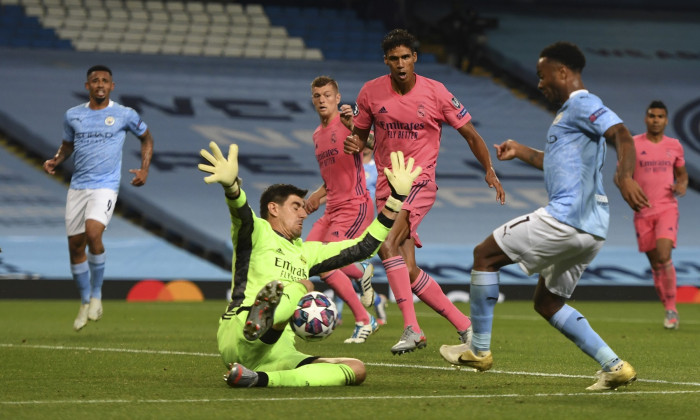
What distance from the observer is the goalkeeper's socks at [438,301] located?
796cm

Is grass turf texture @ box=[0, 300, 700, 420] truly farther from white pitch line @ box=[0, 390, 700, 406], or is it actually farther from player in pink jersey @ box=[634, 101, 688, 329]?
player in pink jersey @ box=[634, 101, 688, 329]

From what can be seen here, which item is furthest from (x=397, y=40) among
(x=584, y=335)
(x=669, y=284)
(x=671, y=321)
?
(x=669, y=284)

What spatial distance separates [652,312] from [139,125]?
821 cm

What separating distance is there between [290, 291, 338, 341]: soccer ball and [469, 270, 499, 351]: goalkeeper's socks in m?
0.83

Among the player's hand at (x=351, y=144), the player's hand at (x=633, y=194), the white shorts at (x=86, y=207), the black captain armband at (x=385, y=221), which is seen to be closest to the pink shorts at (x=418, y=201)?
the player's hand at (x=351, y=144)

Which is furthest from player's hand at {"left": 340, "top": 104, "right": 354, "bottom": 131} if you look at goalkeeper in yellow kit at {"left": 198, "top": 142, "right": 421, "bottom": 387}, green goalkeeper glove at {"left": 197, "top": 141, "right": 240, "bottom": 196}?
green goalkeeper glove at {"left": 197, "top": 141, "right": 240, "bottom": 196}

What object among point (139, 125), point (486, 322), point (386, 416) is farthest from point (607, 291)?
point (386, 416)

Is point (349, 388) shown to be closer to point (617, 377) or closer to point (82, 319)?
point (617, 377)

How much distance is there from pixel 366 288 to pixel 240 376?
5.13 metres

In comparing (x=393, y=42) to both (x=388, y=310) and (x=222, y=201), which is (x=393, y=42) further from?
(x=222, y=201)

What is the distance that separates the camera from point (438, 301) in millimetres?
8125

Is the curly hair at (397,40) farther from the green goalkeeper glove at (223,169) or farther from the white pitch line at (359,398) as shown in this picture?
the white pitch line at (359,398)

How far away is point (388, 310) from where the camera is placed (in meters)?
15.5

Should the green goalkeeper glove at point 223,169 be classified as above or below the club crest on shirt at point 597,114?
below
